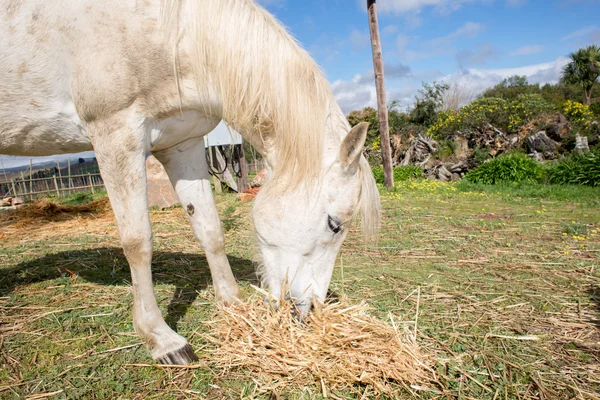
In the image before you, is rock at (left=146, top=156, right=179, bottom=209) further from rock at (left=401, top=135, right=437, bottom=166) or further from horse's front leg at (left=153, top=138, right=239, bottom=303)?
rock at (left=401, top=135, right=437, bottom=166)

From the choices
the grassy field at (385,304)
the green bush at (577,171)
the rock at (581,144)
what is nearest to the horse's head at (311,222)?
the grassy field at (385,304)

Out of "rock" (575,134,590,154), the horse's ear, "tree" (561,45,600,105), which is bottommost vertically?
"rock" (575,134,590,154)

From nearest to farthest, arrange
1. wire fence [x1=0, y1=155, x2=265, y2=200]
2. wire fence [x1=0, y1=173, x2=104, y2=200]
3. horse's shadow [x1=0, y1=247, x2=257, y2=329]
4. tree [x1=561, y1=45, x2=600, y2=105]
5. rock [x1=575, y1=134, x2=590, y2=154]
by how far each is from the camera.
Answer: horse's shadow [x1=0, y1=247, x2=257, y2=329], rock [x1=575, y1=134, x2=590, y2=154], wire fence [x1=0, y1=173, x2=104, y2=200], wire fence [x1=0, y1=155, x2=265, y2=200], tree [x1=561, y1=45, x2=600, y2=105]

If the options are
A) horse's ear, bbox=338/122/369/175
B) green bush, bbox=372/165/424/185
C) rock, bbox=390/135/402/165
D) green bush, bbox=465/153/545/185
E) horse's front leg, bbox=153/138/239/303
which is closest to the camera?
horse's ear, bbox=338/122/369/175

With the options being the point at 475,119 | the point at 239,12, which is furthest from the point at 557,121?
the point at 239,12

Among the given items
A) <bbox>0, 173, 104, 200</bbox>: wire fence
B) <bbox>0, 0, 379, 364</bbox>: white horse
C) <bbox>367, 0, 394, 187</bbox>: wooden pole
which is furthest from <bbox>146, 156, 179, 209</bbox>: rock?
<bbox>0, 173, 104, 200</bbox>: wire fence

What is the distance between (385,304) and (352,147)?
4.19ft

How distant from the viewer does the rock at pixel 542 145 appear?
1093cm

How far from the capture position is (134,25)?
1915 millimetres

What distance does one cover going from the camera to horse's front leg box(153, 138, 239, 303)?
2.48 metres

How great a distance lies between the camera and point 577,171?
852 centimetres

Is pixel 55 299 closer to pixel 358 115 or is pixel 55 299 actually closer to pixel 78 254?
pixel 78 254

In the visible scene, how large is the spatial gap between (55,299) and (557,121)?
13.9 metres

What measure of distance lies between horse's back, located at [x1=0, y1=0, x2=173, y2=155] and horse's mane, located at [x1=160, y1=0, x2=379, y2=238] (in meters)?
0.16
